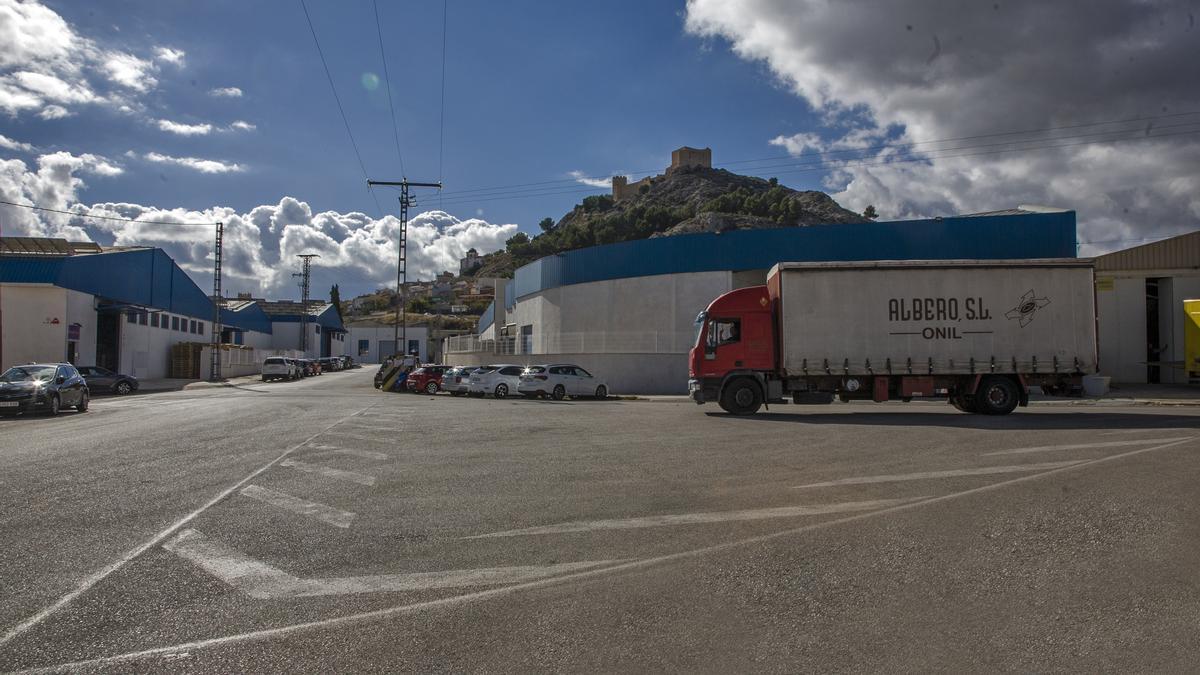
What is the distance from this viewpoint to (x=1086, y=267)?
1905cm

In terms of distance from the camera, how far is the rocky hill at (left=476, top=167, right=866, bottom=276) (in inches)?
3878

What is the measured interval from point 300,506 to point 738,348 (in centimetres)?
1428

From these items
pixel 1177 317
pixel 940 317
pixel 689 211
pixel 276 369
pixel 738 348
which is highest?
pixel 689 211

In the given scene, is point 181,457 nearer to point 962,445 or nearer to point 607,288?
point 962,445

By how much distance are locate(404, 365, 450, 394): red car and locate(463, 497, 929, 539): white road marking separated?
30786 mm

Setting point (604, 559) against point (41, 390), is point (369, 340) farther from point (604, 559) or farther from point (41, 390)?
point (604, 559)

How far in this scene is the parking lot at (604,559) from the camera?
418cm

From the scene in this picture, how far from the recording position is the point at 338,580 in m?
5.32

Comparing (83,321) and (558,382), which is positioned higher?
(83,321)

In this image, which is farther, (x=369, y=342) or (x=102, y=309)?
(x=369, y=342)

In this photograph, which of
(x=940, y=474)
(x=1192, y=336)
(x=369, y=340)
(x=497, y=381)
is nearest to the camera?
(x=940, y=474)

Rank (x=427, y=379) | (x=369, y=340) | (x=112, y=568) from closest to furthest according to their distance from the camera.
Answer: (x=112, y=568)
(x=427, y=379)
(x=369, y=340)

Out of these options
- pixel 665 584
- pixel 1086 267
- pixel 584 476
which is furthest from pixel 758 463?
pixel 1086 267

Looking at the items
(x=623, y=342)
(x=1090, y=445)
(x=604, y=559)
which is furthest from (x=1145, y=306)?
(x=604, y=559)
